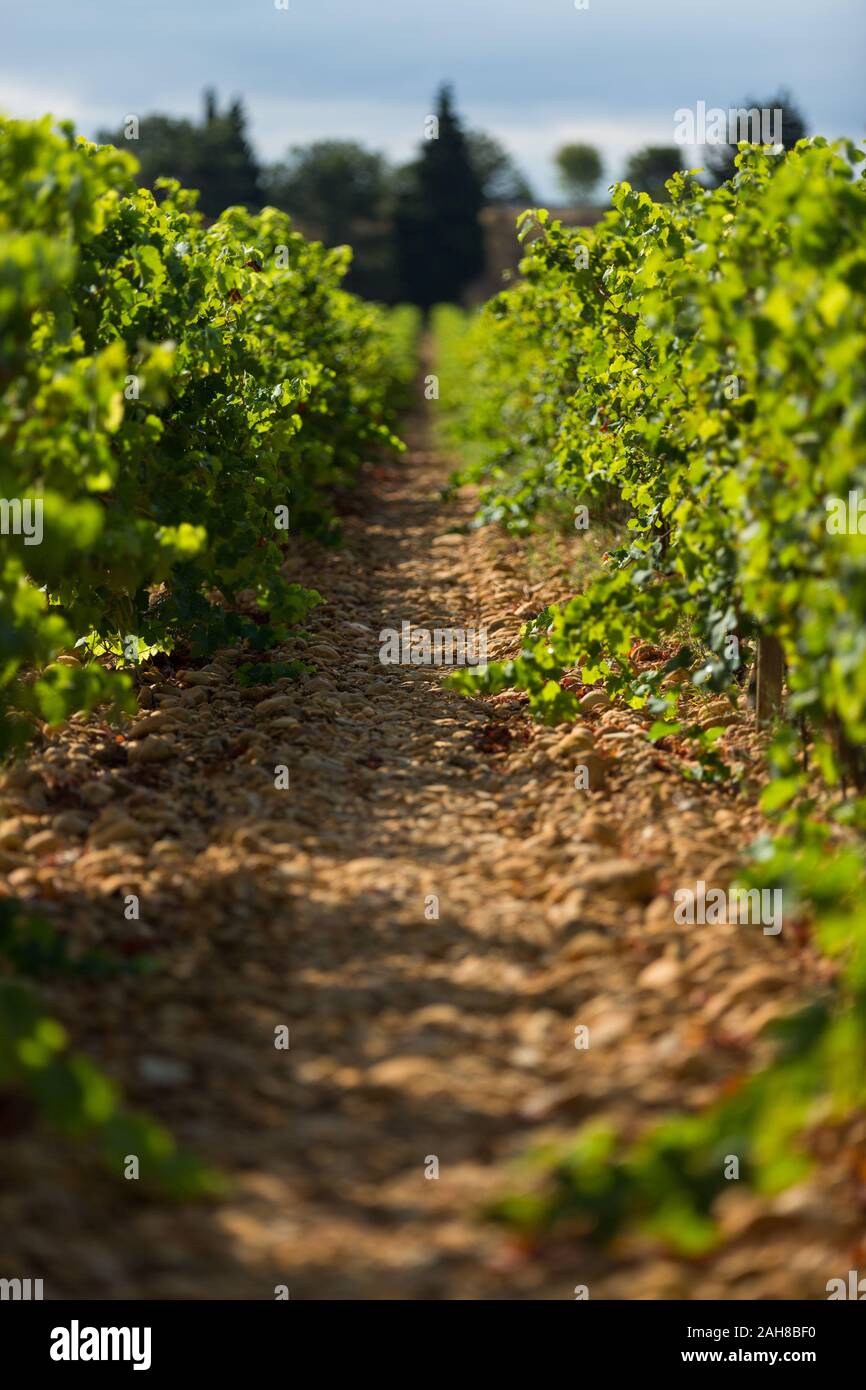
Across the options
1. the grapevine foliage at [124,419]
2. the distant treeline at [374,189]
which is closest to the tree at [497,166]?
the distant treeline at [374,189]

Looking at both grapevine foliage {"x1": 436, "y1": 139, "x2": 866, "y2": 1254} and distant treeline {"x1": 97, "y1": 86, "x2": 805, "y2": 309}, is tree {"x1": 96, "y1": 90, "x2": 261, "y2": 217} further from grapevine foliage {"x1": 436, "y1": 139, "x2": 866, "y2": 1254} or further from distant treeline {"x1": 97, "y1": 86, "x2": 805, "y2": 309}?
grapevine foliage {"x1": 436, "y1": 139, "x2": 866, "y2": 1254}

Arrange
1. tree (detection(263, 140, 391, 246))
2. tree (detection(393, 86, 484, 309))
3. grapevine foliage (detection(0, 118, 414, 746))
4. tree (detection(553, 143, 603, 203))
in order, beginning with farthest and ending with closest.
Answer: tree (detection(553, 143, 603, 203)) < tree (detection(263, 140, 391, 246)) < tree (detection(393, 86, 484, 309)) < grapevine foliage (detection(0, 118, 414, 746))

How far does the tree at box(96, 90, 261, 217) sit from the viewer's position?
45.8 metres

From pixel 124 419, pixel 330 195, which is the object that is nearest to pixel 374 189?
pixel 330 195

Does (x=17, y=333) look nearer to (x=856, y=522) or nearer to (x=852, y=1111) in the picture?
(x=856, y=522)

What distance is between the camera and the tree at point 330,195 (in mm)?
58344

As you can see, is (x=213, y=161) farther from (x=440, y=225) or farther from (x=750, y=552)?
(x=750, y=552)

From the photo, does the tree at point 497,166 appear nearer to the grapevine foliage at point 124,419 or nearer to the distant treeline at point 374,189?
the distant treeline at point 374,189

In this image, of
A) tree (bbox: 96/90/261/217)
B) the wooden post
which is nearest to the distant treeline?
tree (bbox: 96/90/261/217)

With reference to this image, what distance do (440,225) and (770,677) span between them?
51.4 m

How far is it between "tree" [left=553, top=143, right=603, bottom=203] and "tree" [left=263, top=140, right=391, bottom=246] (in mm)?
27211

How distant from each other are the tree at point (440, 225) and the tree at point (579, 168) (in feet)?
114

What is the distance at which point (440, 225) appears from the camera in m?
52.8

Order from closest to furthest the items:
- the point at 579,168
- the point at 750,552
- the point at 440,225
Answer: the point at 750,552, the point at 440,225, the point at 579,168
